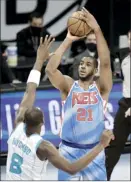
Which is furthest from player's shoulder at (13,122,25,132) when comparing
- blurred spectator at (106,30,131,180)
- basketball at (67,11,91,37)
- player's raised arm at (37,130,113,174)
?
blurred spectator at (106,30,131,180)

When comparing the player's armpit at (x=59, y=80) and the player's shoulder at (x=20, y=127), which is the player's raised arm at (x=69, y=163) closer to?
the player's shoulder at (x=20, y=127)

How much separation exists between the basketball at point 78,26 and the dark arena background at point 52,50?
1949mm

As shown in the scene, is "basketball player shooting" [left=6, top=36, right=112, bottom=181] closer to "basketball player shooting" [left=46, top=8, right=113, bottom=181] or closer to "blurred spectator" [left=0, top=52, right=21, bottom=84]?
"basketball player shooting" [left=46, top=8, right=113, bottom=181]

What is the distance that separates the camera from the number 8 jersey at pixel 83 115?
7078mm

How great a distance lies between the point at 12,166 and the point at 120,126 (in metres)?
3.08

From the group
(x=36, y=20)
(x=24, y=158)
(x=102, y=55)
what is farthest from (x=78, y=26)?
(x=36, y=20)

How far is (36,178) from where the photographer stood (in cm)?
571

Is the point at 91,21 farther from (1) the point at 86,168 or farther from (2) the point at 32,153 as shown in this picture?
(2) the point at 32,153

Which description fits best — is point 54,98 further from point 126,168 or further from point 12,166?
point 12,166

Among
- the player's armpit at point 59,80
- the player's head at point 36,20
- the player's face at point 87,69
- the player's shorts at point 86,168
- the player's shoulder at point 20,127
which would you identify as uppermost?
the player's head at point 36,20

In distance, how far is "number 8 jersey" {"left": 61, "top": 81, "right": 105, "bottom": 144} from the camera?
23.2ft

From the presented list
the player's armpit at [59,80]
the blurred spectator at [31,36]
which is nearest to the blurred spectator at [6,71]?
the blurred spectator at [31,36]

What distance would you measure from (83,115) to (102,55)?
24.8 inches

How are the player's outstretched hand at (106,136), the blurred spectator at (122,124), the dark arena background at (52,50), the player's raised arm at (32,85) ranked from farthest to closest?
the dark arena background at (52,50)
the blurred spectator at (122,124)
the player's raised arm at (32,85)
the player's outstretched hand at (106,136)
